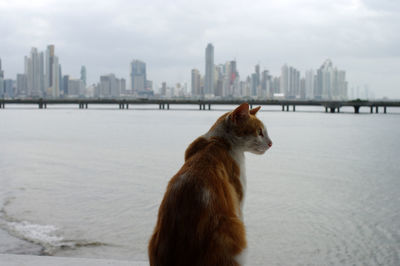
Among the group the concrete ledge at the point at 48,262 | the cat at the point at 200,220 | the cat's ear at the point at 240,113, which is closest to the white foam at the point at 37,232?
the concrete ledge at the point at 48,262

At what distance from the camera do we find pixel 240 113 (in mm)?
2760

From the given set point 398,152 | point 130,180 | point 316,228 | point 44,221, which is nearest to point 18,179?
point 130,180

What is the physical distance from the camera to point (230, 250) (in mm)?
2336

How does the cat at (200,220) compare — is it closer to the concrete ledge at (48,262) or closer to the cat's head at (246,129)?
the cat's head at (246,129)

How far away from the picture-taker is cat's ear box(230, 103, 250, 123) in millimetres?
2713

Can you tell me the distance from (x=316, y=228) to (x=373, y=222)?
4.73 ft

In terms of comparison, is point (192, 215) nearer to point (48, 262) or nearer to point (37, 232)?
point (48, 262)

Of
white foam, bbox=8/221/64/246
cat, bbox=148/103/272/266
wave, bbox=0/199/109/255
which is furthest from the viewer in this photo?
white foam, bbox=8/221/64/246

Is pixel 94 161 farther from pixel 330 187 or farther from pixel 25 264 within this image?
pixel 25 264

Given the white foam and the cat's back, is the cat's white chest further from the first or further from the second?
the white foam

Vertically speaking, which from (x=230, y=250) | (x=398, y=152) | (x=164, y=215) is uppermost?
(x=164, y=215)

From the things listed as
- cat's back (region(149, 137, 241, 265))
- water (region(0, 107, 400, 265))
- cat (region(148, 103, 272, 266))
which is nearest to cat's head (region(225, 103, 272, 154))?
cat (region(148, 103, 272, 266))

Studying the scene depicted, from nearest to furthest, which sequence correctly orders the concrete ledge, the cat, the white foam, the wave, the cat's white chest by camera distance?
the cat < the cat's white chest < the concrete ledge < the wave < the white foam

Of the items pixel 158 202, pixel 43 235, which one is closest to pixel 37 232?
pixel 43 235
